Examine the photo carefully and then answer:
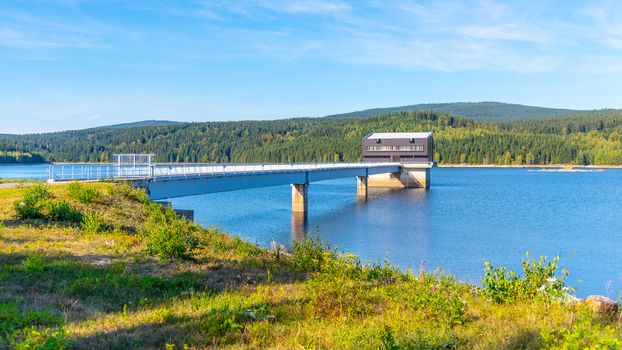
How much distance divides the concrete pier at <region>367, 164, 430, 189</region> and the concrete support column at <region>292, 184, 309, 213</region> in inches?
2057

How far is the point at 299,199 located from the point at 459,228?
21.1 metres

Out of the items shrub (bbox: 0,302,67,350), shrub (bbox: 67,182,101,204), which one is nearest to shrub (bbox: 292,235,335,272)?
shrub (bbox: 0,302,67,350)

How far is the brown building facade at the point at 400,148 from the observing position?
123 meters

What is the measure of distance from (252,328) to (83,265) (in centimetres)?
654

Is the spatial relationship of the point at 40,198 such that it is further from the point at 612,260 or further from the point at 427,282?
the point at 612,260

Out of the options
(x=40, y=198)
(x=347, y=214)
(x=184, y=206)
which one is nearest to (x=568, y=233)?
(x=347, y=214)

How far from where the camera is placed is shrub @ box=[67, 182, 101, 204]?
2459 cm

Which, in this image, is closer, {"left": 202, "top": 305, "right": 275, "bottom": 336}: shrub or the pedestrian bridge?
{"left": 202, "top": 305, "right": 275, "bottom": 336}: shrub

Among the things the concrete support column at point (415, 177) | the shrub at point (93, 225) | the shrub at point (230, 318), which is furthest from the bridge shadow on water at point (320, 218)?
the concrete support column at point (415, 177)

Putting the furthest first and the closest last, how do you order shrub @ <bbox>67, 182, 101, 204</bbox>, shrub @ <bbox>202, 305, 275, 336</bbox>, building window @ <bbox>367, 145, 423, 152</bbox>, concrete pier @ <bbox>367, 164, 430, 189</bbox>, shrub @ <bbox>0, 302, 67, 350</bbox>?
building window @ <bbox>367, 145, 423, 152</bbox>
concrete pier @ <bbox>367, 164, 430, 189</bbox>
shrub @ <bbox>67, 182, 101, 204</bbox>
shrub @ <bbox>202, 305, 275, 336</bbox>
shrub @ <bbox>0, 302, 67, 350</bbox>

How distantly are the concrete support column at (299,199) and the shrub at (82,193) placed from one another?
36.3m

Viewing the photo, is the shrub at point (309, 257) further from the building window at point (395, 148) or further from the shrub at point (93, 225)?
the building window at point (395, 148)

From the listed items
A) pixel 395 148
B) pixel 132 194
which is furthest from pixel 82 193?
pixel 395 148

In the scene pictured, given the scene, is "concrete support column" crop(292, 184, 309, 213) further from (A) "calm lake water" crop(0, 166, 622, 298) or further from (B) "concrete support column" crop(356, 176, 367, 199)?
(B) "concrete support column" crop(356, 176, 367, 199)
